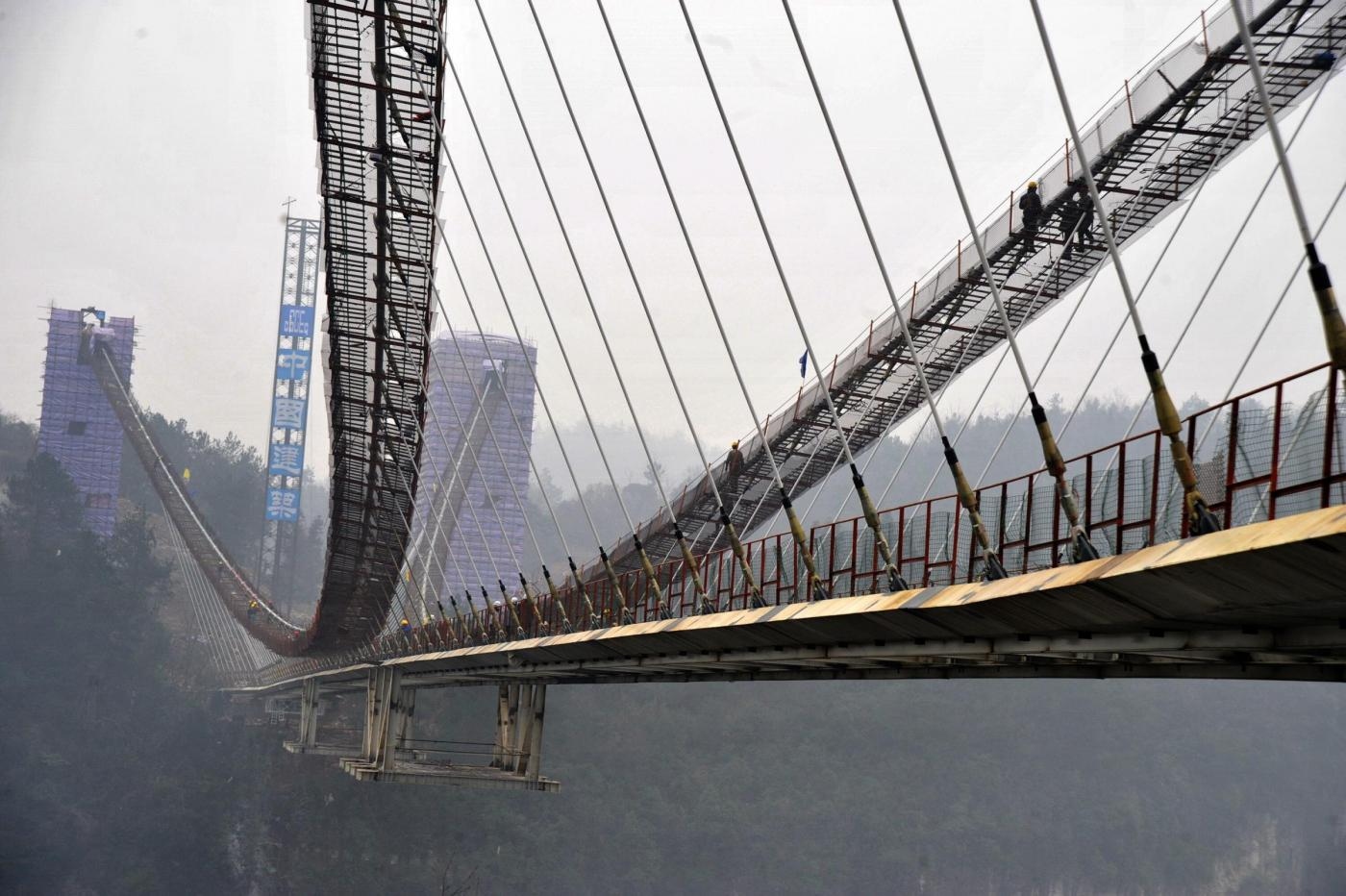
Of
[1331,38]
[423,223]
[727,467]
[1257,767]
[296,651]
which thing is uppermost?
[1331,38]

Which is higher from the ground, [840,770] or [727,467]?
[727,467]

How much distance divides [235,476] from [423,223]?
121852 mm

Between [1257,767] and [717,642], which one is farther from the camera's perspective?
[1257,767]

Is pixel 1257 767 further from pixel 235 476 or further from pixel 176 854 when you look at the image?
pixel 235 476

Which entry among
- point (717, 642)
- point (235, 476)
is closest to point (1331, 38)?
point (717, 642)

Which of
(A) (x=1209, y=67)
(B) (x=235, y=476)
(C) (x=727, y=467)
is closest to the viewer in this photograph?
(A) (x=1209, y=67)

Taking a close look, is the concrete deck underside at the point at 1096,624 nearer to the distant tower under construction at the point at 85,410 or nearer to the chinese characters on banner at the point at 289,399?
the chinese characters on banner at the point at 289,399

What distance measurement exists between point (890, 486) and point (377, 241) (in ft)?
39.8

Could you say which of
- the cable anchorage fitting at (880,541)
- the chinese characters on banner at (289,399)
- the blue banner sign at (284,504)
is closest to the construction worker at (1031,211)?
the cable anchorage fitting at (880,541)

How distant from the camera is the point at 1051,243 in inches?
1112

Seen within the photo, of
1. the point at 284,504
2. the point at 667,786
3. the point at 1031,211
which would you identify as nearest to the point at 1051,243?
the point at 1031,211

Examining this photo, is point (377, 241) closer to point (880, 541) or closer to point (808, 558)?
point (808, 558)

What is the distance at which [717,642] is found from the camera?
18.7 meters

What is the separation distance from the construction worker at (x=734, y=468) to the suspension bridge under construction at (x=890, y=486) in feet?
0.44
